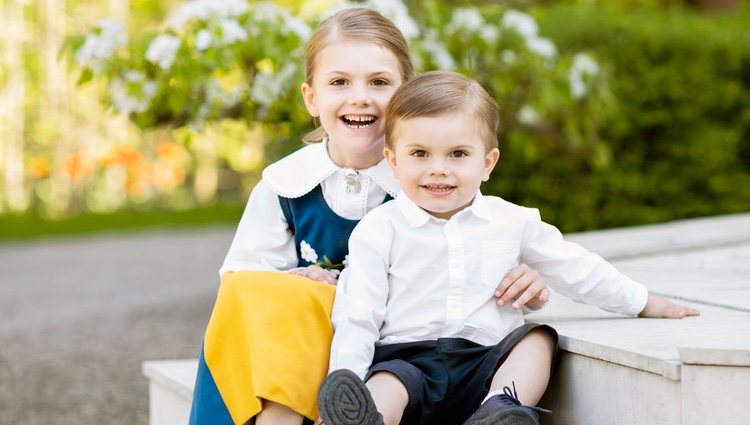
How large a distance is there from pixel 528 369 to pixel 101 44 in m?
3.40

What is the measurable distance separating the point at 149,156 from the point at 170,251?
32.9 ft

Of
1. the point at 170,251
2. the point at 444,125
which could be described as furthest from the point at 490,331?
the point at 170,251

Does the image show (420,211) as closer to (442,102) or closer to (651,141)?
(442,102)

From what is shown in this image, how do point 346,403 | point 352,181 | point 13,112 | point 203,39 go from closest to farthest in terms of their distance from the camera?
point 346,403 → point 352,181 → point 203,39 → point 13,112

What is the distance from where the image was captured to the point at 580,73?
20.0 feet

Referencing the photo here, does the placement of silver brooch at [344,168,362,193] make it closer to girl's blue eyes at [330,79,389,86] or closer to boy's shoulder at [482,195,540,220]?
girl's blue eyes at [330,79,389,86]

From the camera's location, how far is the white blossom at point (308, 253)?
2779mm

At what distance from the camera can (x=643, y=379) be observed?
220 centimetres

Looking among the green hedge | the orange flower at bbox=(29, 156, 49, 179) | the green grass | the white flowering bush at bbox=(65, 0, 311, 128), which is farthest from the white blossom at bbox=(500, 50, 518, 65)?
the orange flower at bbox=(29, 156, 49, 179)

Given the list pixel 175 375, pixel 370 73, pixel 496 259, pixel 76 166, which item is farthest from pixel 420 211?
pixel 76 166

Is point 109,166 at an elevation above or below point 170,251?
above

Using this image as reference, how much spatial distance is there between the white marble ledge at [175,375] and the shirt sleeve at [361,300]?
0.81 meters

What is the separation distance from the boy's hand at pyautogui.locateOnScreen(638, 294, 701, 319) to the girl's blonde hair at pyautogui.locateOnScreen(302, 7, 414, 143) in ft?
2.84

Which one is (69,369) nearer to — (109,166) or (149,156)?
(109,166)
